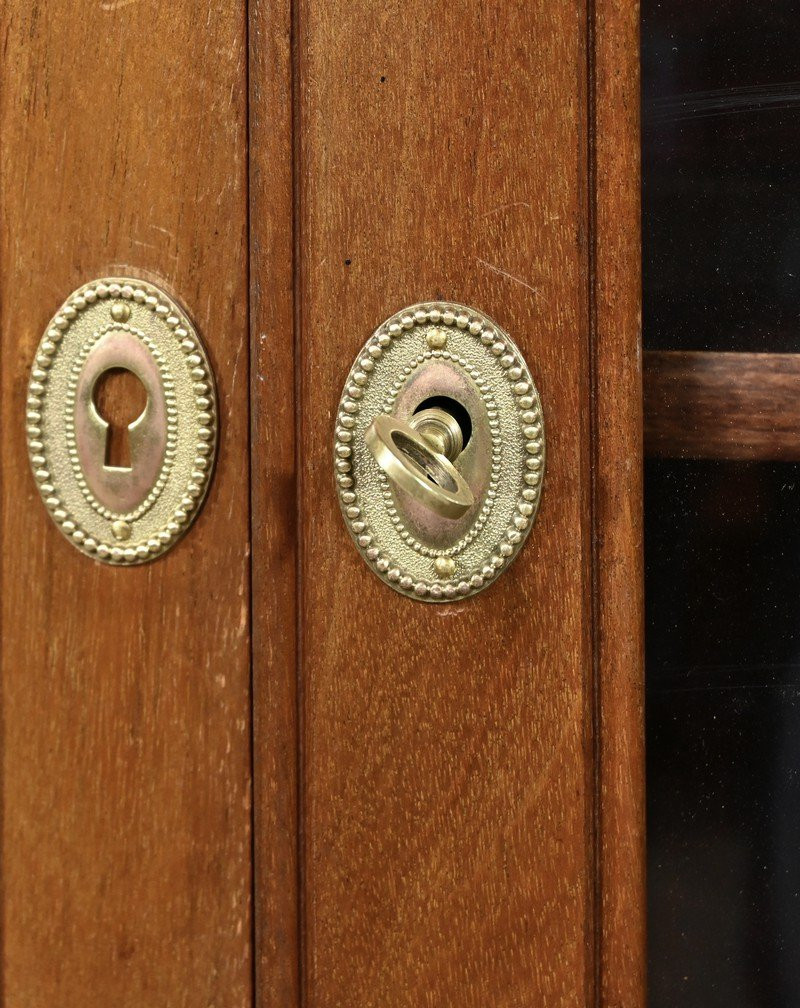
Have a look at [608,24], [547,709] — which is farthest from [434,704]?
[608,24]

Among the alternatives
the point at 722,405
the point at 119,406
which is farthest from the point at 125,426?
the point at 722,405

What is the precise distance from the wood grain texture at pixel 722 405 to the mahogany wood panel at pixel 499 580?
0.02m

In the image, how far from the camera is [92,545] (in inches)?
14.2

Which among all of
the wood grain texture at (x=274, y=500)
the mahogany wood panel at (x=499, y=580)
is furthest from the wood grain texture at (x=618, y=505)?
the wood grain texture at (x=274, y=500)

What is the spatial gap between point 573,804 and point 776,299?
0.21 meters

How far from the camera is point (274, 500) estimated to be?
34 centimetres

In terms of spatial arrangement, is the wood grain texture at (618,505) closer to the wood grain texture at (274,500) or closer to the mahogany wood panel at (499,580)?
the mahogany wood panel at (499,580)

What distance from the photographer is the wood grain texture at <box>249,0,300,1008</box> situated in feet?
1.11

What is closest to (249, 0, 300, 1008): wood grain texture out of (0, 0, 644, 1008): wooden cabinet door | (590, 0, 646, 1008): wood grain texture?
(0, 0, 644, 1008): wooden cabinet door

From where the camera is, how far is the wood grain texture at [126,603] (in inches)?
13.7

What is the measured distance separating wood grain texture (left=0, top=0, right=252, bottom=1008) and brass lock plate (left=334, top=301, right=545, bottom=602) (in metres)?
0.05

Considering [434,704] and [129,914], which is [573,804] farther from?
[129,914]

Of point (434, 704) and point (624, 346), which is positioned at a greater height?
point (624, 346)

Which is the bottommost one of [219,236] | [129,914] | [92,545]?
[129,914]
